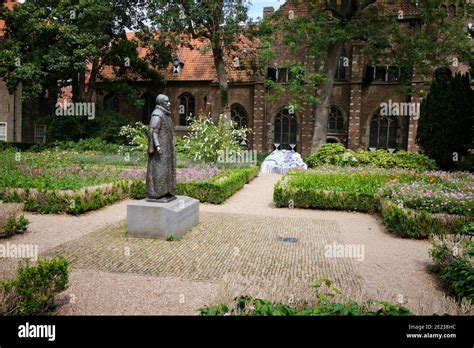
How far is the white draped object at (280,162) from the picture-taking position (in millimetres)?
23688

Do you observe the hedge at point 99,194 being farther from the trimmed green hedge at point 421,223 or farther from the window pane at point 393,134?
the window pane at point 393,134

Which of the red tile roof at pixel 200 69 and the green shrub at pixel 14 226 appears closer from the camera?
the green shrub at pixel 14 226

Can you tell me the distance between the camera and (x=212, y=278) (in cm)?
636

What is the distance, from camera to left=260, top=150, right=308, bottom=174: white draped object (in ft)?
77.7

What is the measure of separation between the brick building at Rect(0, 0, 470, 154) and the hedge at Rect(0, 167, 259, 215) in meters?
14.3

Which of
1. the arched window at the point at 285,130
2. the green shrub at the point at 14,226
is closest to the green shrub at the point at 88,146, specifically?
the arched window at the point at 285,130

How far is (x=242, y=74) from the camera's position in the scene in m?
30.9

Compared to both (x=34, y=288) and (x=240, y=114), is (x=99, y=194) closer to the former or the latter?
(x=34, y=288)

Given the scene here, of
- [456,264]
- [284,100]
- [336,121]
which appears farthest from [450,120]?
[456,264]

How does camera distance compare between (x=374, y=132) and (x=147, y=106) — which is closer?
(x=374, y=132)

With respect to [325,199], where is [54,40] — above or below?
above

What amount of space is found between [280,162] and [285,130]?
6371 millimetres

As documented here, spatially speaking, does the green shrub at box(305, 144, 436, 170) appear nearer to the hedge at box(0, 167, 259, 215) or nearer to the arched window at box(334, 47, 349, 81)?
the hedge at box(0, 167, 259, 215)

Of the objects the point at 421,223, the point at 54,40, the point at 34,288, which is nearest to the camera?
the point at 34,288
